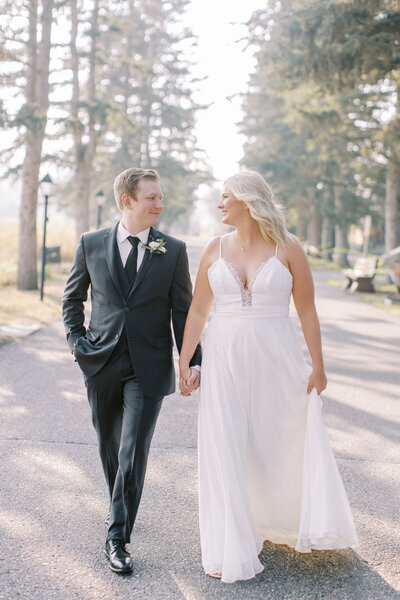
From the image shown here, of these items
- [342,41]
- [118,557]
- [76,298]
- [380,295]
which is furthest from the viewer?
[380,295]

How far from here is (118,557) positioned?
354 centimetres

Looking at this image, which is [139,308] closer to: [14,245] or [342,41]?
[342,41]

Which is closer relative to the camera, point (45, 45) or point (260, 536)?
point (260, 536)

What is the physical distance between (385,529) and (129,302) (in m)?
2.13

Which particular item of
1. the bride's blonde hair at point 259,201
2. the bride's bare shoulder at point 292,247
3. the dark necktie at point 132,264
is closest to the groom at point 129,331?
the dark necktie at point 132,264

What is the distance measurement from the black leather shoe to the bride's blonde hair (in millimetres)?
1824

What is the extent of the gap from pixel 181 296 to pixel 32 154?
51.6ft

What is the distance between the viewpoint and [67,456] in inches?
211

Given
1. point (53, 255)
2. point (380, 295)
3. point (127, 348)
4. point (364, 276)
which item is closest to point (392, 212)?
point (364, 276)

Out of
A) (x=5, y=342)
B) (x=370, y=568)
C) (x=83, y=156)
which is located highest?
(x=83, y=156)

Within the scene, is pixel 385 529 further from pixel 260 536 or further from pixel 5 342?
pixel 5 342

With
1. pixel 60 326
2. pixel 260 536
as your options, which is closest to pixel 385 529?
pixel 260 536

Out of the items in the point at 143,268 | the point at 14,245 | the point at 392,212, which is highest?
the point at 392,212

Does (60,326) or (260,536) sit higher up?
(60,326)
